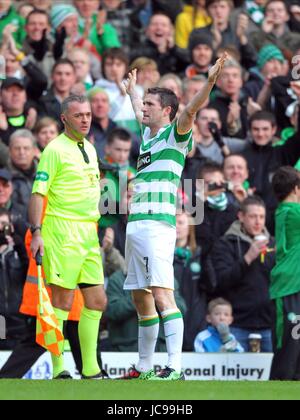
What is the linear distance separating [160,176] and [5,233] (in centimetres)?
329

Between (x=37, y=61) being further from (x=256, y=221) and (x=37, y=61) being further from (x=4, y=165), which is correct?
(x=256, y=221)

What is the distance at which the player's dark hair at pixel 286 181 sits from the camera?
12.8m

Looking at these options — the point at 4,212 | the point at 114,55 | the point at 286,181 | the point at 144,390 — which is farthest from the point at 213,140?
the point at 144,390

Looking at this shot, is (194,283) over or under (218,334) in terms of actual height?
over

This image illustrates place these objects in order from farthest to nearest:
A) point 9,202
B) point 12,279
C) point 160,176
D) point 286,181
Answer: point 9,202, point 12,279, point 286,181, point 160,176

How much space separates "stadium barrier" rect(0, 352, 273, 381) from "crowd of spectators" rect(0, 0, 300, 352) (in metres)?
0.72

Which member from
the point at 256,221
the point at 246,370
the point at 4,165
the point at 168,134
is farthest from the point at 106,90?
the point at 168,134

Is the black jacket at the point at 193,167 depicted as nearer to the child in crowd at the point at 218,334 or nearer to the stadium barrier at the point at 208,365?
the child in crowd at the point at 218,334

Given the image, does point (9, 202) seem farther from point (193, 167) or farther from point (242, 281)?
point (242, 281)

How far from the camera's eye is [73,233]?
38.2 ft

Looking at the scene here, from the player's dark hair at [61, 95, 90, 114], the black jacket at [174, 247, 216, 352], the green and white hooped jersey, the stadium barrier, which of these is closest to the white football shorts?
the green and white hooped jersey

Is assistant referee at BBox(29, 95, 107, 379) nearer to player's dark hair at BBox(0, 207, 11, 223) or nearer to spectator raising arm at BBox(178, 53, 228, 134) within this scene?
spectator raising arm at BBox(178, 53, 228, 134)

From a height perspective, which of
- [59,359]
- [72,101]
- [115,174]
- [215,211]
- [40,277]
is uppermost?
[72,101]

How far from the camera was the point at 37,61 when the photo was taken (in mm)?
17828
